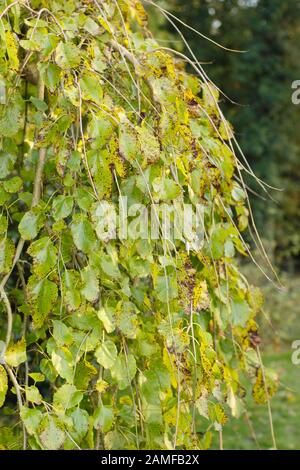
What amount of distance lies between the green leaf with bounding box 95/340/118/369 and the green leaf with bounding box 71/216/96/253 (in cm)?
17

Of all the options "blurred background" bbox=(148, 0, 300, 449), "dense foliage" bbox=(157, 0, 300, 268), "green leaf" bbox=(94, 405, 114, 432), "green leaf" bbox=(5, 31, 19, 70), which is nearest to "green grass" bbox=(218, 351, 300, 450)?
"green leaf" bbox=(94, 405, 114, 432)

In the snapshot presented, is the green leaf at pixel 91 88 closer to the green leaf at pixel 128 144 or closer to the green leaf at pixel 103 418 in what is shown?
the green leaf at pixel 128 144

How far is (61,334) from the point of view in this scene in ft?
3.72

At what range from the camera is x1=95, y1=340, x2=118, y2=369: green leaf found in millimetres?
1145

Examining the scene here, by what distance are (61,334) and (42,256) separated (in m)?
0.14

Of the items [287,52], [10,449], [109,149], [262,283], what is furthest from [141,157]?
[287,52]

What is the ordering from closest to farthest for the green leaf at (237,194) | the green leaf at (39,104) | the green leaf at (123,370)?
1. the green leaf at (123,370)
2. the green leaf at (39,104)
3. the green leaf at (237,194)

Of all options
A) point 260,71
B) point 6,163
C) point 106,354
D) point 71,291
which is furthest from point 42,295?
point 260,71

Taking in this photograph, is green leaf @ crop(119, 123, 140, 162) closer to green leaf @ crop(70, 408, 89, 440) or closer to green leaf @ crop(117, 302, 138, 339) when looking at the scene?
green leaf @ crop(117, 302, 138, 339)

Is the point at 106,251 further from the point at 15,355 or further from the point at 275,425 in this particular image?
the point at 275,425

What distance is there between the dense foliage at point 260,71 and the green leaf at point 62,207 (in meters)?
6.66

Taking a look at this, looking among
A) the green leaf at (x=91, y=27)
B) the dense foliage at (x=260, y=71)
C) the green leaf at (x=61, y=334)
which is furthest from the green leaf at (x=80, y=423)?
the dense foliage at (x=260, y=71)

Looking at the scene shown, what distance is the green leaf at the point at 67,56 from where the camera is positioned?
3.72 feet

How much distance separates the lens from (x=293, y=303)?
21.4 feet
